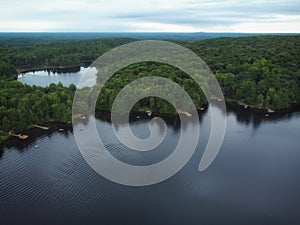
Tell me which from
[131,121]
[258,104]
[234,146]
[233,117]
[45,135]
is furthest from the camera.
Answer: [258,104]

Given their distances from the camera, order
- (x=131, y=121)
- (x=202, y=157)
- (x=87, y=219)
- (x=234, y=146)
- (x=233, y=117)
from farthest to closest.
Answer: (x=233, y=117), (x=131, y=121), (x=234, y=146), (x=202, y=157), (x=87, y=219)

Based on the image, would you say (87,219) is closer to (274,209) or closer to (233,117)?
(274,209)

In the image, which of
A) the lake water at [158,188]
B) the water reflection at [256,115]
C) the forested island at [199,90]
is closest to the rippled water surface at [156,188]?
the lake water at [158,188]

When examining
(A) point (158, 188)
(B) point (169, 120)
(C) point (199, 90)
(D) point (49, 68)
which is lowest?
(A) point (158, 188)

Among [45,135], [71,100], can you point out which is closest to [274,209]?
[45,135]

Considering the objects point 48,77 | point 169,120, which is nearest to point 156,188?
point 169,120

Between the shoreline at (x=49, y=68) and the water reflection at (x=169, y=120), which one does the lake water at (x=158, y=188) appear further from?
the shoreline at (x=49, y=68)

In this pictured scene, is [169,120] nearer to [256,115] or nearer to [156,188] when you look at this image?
[256,115]

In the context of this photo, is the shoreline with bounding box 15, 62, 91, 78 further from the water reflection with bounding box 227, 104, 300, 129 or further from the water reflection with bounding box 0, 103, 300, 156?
the water reflection with bounding box 227, 104, 300, 129
